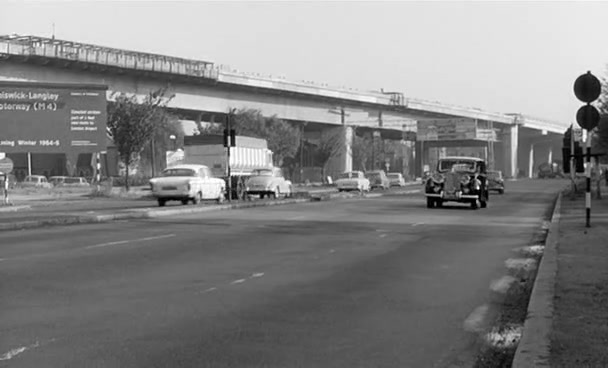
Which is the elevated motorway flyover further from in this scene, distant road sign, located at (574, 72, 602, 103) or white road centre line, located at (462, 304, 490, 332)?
white road centre line, located at (462, 304, 490, 332)

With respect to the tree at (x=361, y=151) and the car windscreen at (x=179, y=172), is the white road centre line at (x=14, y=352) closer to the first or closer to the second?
the car windscreen at (x=179, y=172)

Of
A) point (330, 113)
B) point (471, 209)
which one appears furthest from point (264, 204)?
point (330, 113)

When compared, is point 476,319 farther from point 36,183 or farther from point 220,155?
point 36,183

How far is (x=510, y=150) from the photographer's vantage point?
379ft

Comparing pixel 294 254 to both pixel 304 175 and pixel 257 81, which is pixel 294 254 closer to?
pixel 257 81

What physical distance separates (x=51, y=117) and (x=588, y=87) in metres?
31.9

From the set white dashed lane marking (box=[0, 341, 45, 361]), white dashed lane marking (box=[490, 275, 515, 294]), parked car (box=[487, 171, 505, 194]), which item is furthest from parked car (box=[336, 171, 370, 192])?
white dashed lane marking (box=[0, 341, 45, 361])

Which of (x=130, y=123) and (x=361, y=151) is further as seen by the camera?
(x=361, y=151)

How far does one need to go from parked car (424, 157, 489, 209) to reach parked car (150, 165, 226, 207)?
926 cm

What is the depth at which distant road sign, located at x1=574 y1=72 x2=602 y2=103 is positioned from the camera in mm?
17250

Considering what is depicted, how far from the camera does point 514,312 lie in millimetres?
8727

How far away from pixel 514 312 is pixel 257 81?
212 ft

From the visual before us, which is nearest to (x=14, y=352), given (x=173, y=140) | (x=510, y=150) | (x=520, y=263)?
(x=520, y=263)

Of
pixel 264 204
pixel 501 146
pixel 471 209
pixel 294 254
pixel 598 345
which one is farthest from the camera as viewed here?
pixel 501 146
